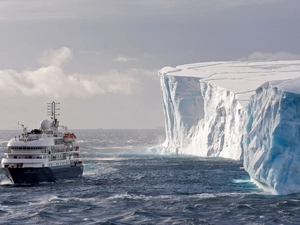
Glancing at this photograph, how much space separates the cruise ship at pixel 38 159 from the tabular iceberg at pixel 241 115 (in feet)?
56.5

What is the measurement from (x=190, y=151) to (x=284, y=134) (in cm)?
5318

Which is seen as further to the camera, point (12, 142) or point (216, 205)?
point (12, 142)

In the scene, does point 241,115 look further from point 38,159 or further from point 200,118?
point 38,159

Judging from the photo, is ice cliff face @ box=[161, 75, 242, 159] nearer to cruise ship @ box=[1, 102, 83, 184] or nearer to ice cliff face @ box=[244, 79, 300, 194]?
cruise ship @ box=[1, 102, 83, 184]

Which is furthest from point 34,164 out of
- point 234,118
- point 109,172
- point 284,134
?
point 234,118

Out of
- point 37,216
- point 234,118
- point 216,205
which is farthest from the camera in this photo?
point 234,118

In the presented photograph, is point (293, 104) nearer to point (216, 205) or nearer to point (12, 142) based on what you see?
point (216, 205)

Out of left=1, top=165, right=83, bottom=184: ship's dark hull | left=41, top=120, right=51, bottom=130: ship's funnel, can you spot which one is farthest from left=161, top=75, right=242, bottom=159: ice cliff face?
left=1, top=165, right=83, bottom=184: ship's dark hull

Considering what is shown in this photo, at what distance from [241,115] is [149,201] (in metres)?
35.6

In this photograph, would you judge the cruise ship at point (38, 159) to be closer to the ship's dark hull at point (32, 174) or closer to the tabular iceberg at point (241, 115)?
the ship's dark hull at point (32, 174)

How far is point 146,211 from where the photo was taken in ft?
139

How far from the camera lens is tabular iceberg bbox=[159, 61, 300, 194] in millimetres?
46594

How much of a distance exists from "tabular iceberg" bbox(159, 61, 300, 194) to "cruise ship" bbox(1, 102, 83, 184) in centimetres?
1721

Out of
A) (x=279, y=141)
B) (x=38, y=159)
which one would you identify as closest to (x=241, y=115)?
(x=38, y=159)
